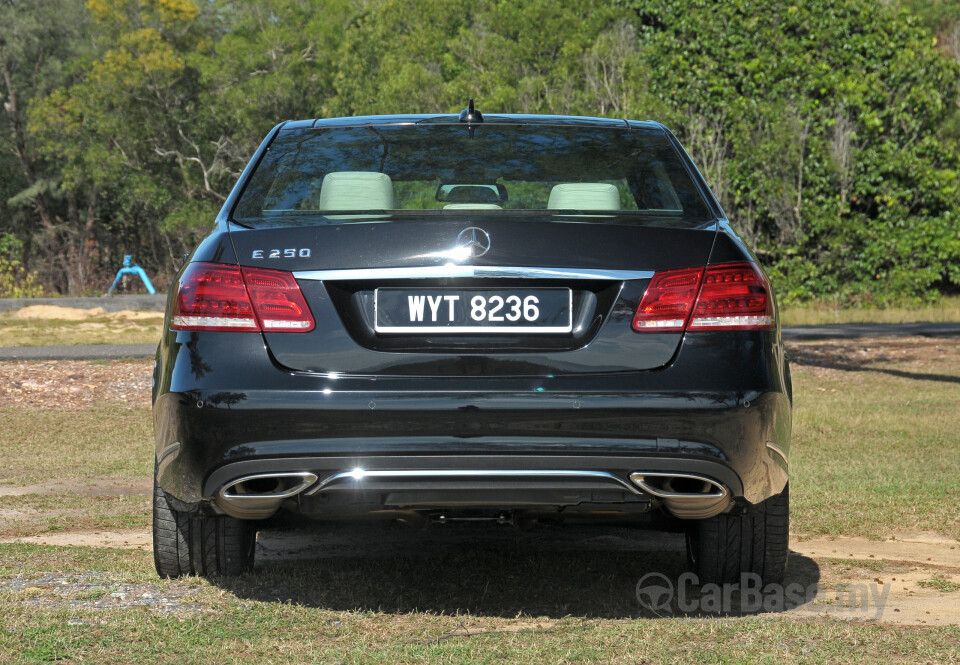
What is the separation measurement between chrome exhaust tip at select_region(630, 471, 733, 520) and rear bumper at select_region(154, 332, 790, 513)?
0.03 m

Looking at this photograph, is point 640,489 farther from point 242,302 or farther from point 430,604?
point 242,302

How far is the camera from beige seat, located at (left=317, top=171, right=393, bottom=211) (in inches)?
164

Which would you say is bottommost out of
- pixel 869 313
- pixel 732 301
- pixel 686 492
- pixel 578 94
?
pixel 869 313

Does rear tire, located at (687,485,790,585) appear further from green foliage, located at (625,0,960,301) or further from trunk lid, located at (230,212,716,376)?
green foliage, located at (625,0,960,301)

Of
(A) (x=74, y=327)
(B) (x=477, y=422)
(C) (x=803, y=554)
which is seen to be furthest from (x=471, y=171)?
(A) (x=74, y=327)

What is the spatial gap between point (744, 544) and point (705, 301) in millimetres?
1071

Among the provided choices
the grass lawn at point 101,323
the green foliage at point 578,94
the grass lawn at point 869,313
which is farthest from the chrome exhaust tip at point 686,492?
the green foliage at point 578,94

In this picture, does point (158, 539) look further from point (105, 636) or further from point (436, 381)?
point (436, 381)

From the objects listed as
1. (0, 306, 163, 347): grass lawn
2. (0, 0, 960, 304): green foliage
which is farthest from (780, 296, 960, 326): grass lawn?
(0, 306, 163, 347): grass lawn

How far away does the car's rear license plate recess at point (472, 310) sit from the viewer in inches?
140

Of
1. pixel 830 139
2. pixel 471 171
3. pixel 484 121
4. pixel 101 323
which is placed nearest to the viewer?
pixel 471 171

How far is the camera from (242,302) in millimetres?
3619

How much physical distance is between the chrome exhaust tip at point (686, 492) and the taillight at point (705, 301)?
1.42ft

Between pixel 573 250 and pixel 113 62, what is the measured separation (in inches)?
1331
